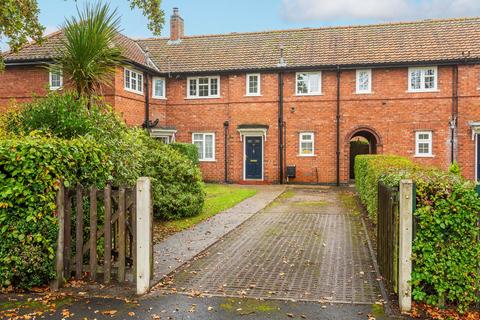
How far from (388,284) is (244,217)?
6493 millimetres

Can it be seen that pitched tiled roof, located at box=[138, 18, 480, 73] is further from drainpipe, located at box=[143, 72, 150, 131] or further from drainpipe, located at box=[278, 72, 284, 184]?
drainpipe, located at box=[143, 72, 150, 131]

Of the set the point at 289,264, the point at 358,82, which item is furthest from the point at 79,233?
the point at 358,82

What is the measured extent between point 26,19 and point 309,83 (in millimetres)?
14466

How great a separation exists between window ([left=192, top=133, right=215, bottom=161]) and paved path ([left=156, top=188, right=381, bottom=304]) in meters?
12.4

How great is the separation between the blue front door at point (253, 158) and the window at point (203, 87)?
310 centimetres

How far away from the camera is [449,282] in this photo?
4828 millimetres

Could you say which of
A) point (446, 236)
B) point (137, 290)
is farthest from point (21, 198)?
point (446, 236)

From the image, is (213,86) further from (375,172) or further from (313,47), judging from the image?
(375,172)

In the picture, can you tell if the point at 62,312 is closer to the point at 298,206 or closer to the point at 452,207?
the point at 452,207

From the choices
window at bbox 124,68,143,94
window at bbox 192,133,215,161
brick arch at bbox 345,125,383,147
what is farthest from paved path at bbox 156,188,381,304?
window at bbox 192,133,215,161

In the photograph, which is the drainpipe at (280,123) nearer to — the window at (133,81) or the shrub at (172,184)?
the window at (133,81)

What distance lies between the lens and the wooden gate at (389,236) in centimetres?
534

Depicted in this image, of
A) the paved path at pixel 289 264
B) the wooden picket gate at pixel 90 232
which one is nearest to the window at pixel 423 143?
the paved path at pixel 289 264

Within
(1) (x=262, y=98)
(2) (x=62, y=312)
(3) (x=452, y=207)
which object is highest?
(1) (x=262, y=98)
